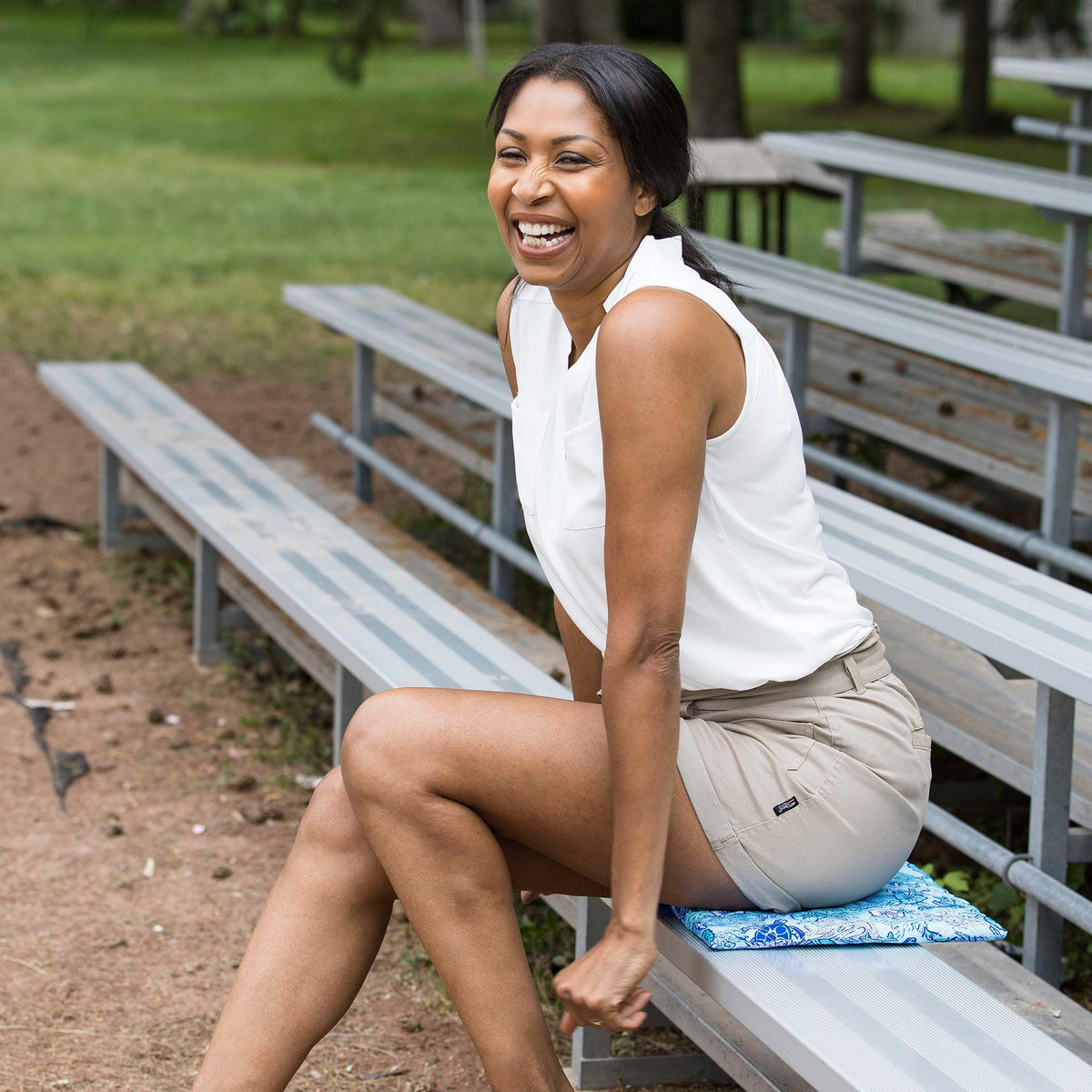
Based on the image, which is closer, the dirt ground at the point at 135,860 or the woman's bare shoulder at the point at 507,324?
the woman's bare shoulder at the point at 507,324

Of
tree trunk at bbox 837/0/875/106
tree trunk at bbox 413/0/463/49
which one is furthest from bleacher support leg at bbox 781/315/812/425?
tree trunk at bbox 413/0/463/49

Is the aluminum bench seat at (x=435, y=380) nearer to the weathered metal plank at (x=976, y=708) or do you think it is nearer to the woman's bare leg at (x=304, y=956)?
the weathered metal plank at (x=976, y=708)

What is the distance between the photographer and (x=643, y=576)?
1.87 meters

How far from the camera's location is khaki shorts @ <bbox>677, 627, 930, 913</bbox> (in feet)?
6.40

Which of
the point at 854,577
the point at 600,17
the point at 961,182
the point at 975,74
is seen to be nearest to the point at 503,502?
the point at 854,577

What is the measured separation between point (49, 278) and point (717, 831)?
27.1ft

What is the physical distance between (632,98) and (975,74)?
1859 centimetres

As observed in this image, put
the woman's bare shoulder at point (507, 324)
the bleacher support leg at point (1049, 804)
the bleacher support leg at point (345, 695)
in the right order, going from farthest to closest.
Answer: the bleacher support leg at point (345, 695)
the bleacher support leg at point (1049, 804)
the woman's bare shoulder at point (507, 324)

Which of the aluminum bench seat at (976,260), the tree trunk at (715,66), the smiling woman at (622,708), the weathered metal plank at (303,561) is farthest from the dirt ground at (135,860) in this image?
the tree trunk at (715,66)

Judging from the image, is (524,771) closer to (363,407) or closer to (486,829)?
(486,829)

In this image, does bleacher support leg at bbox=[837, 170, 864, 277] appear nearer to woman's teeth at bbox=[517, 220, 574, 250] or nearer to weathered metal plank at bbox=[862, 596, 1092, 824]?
weathered metal plank at bbox=[862, 596, 1092, 824]

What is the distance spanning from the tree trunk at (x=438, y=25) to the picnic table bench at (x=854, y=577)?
29.0 meters

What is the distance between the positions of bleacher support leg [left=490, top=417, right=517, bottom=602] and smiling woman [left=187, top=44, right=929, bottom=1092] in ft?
7.39

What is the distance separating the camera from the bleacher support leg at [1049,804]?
2609mm
